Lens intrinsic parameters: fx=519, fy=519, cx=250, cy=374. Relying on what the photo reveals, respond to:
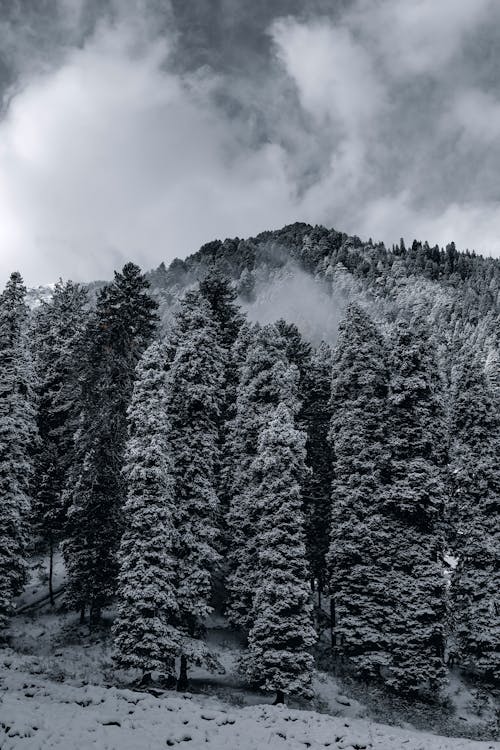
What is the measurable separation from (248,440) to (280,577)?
28.9 feet

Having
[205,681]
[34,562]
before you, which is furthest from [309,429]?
[34,562]

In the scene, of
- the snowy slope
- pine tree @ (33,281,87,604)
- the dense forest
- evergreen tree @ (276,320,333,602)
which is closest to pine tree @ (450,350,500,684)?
the dense forest

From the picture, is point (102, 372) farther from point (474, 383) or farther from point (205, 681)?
point (474, 383)

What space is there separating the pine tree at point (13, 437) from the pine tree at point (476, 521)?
77.0 feet

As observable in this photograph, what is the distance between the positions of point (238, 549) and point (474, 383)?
18272mm

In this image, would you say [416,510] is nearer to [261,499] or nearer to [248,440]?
[261,499]

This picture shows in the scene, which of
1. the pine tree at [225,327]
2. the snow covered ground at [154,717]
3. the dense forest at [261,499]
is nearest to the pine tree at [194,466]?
the dense forest at [261,499]

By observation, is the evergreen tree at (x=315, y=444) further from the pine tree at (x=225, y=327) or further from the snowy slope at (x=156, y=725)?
the snowy slope at (x=156, y=725)

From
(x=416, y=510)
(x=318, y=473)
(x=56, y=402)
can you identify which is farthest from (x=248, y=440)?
(x=56, y=402)

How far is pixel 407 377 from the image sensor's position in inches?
1192

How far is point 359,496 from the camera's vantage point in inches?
1130

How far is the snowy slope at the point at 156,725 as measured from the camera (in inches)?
485

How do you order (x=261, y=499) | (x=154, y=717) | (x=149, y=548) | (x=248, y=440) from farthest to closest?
(x=248, y=440) < (x=261, y=499) < (x=149, y=548) < (x=154, y=717)

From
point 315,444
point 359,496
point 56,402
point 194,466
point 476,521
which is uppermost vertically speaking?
point 56,402
